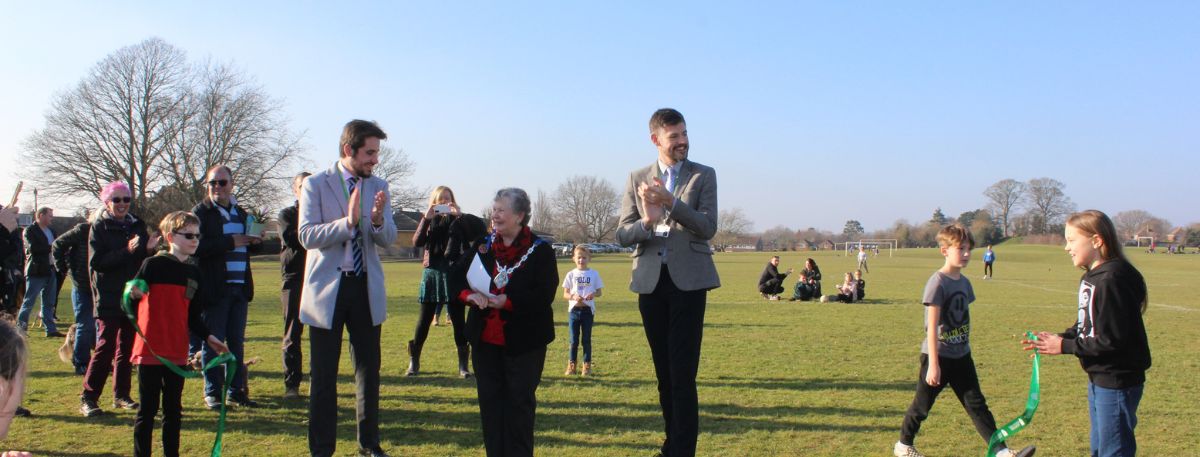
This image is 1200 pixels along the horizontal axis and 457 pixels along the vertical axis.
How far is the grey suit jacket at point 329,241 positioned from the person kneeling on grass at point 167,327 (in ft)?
2.67

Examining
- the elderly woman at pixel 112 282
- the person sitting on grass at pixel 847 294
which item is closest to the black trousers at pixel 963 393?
the elderly woman at pixel 112 282

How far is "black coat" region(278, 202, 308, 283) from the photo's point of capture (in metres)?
6.80

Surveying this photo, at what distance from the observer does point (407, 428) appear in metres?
6.08

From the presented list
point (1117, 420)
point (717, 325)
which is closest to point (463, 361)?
point (1117, 420)

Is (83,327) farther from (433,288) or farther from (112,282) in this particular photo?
(433,288)

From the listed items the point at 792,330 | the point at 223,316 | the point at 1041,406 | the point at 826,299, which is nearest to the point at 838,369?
the point at 1041,406

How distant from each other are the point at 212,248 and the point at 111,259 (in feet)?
3.69

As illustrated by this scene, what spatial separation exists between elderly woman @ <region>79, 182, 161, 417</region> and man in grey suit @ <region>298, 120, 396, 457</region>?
7.38ft

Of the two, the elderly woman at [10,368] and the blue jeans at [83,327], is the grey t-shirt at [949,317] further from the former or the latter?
the blue jeans at [83,327]

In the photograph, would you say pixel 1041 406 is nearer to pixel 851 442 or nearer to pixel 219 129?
pixel 851 442

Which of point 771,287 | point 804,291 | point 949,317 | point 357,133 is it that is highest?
point 357,133

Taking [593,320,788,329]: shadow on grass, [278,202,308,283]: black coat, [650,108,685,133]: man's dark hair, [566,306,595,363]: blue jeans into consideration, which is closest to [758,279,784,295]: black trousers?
[593,320,788,329]: shadow on grass

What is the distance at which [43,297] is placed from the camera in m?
12.0

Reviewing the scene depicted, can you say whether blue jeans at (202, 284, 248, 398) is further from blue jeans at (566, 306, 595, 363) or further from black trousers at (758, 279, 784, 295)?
black trousers at (758, 279, 784, 295)
